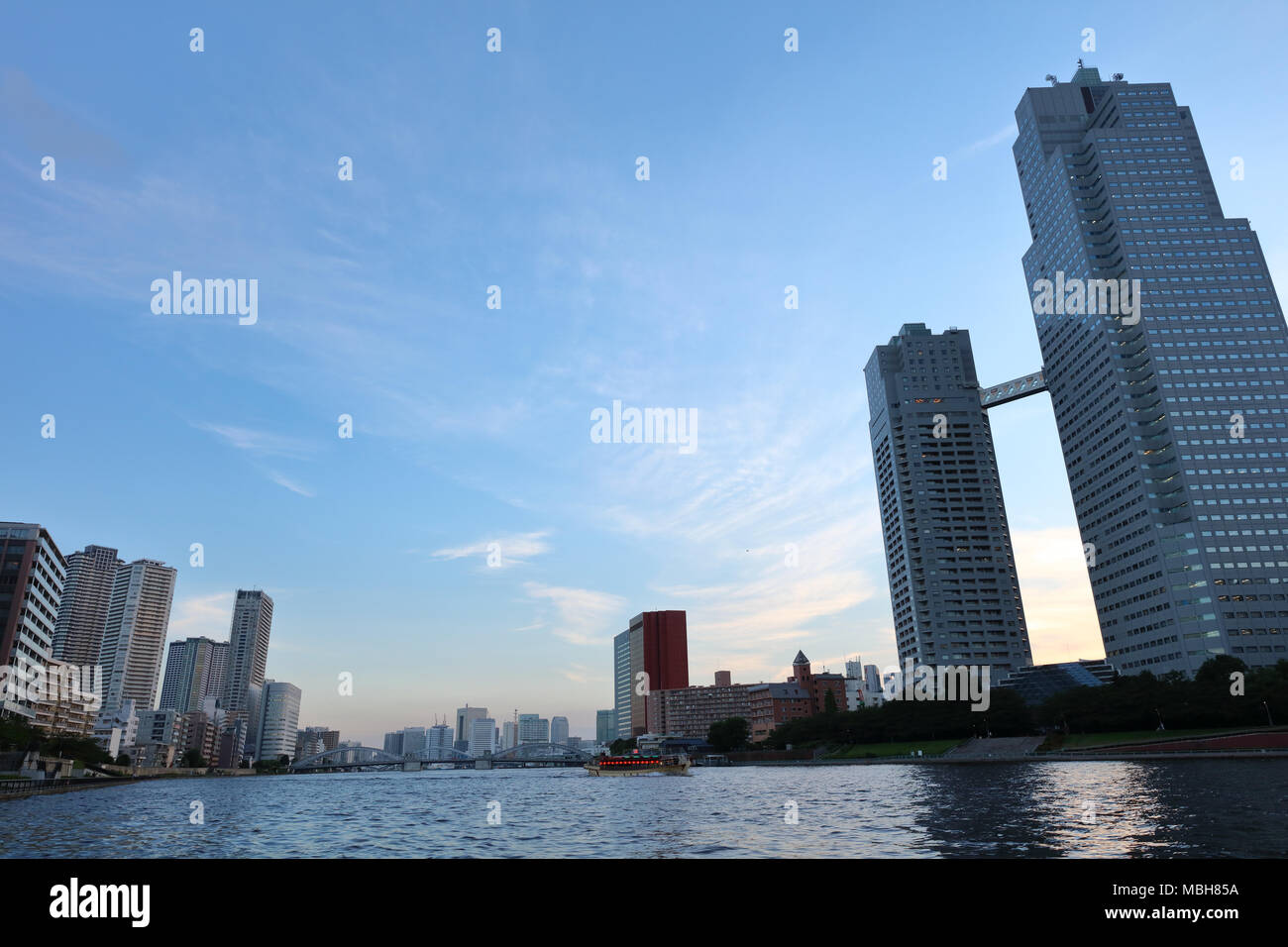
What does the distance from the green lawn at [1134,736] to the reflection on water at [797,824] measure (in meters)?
35.0

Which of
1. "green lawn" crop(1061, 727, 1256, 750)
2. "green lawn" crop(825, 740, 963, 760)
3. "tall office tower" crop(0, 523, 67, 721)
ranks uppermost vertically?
"tall office tower" crop(0, 523, 67, 721)

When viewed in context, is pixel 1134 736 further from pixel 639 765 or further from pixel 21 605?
pixel 21 605

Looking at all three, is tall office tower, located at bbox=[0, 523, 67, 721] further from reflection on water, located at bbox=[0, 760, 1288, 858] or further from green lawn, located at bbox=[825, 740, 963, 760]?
green lawn, located at bbox=[825, 740, 963, 760]

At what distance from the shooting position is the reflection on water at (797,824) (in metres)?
35.9

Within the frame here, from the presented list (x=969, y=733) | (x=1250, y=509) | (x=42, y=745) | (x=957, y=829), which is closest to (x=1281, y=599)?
(x=1250, y=509)

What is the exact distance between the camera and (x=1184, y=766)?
84875mm

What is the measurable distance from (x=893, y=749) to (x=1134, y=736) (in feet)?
186

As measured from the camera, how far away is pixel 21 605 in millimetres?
142875

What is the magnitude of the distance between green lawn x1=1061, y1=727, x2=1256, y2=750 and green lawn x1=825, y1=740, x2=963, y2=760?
87.2 feet

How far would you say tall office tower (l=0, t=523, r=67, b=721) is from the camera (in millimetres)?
138750

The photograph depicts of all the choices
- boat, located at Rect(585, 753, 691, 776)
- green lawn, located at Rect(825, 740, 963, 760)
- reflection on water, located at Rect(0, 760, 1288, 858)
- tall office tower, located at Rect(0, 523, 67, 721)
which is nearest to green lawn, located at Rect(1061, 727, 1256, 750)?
green lawn, located at Rect(825, 740, 963, 760)

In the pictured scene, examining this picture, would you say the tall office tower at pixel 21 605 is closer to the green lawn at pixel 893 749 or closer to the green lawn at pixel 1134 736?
the green lawn at pixel 893 749
